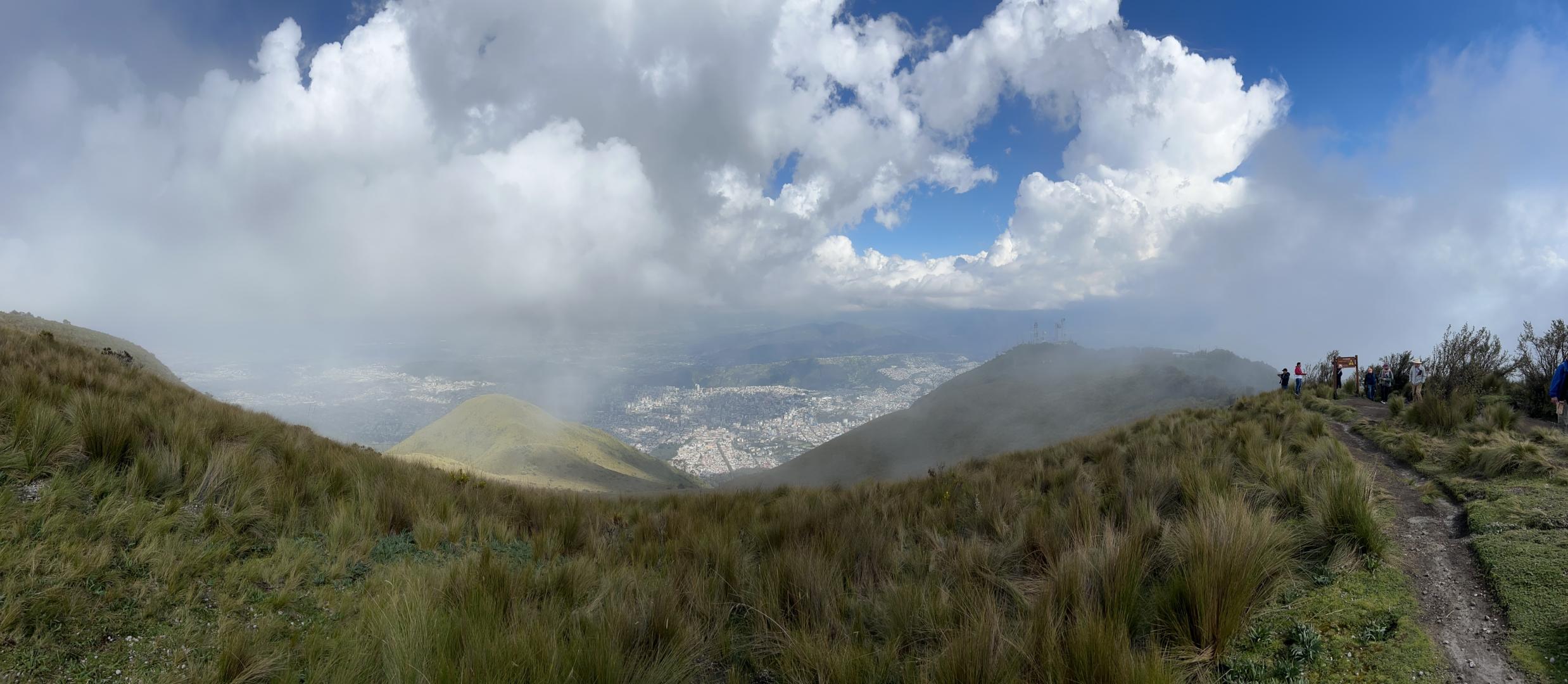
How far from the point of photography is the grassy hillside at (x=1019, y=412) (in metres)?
60.2

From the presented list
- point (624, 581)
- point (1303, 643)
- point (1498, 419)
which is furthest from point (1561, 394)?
point (624, 581)

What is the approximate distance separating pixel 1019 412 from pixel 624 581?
76.5 m

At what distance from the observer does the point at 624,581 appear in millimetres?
4078

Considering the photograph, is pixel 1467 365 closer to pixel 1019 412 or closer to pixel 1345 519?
pixel 1345 519

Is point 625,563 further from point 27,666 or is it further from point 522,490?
point 522,490

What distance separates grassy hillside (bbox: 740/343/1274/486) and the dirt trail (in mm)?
47756

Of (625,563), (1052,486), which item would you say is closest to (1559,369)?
(1052,486)

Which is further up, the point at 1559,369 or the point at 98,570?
the point at 1559,369

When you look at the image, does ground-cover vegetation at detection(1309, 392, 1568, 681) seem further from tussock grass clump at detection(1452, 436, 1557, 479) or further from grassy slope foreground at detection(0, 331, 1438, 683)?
grassy slope foreground at detection(0, 331, 1438, 683)

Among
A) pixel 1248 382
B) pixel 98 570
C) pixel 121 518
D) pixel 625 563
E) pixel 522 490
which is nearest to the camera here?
pixel 98 570

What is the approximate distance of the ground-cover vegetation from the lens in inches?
112

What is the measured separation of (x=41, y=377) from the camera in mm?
5852

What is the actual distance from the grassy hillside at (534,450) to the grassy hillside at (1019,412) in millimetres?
19687

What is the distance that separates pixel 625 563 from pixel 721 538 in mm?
983
